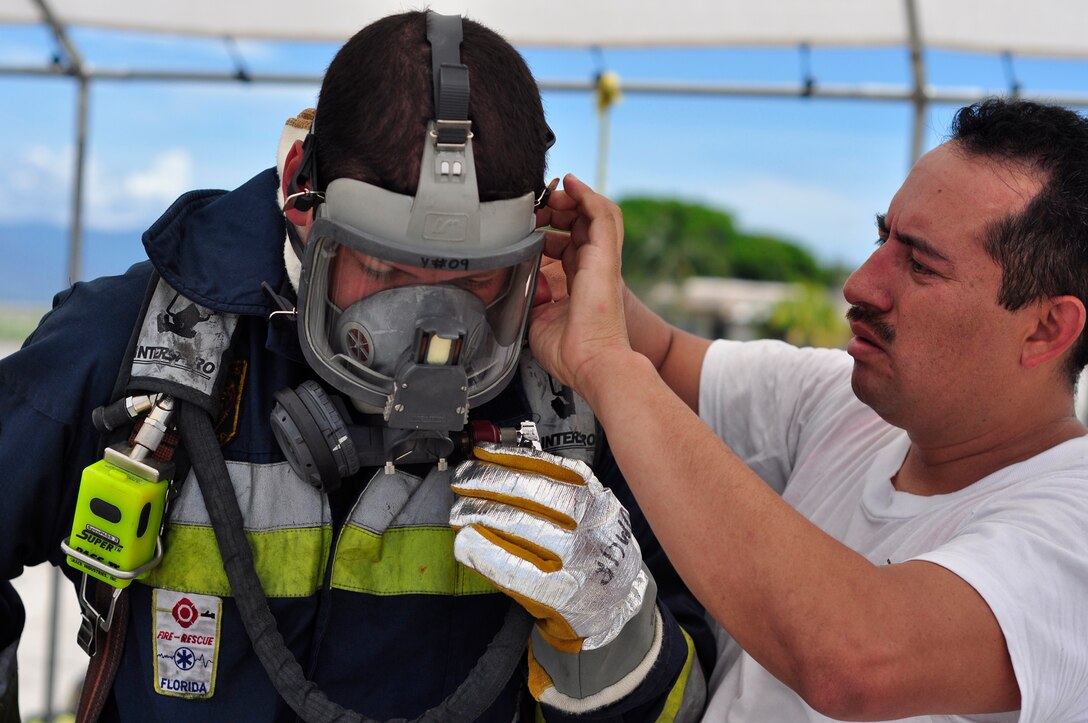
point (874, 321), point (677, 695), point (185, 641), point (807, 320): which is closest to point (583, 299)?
point (874, 321)

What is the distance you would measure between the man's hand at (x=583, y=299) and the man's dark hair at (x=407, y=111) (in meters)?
0.25

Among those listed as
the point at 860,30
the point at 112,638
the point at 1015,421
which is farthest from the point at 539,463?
the point at 860,30

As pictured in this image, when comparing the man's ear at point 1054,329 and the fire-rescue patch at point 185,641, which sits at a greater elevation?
the man's ear at point 1054,329

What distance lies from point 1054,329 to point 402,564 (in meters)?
1.40

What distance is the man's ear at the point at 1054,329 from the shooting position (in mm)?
2033

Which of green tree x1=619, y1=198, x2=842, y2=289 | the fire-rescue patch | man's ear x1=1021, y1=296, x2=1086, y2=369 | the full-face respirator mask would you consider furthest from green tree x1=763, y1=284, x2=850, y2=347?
the fire-rescue patch

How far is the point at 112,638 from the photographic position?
1781 mm

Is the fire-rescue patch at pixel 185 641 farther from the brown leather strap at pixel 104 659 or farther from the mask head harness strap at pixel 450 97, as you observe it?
the mask head harness strap at pixel 450 97

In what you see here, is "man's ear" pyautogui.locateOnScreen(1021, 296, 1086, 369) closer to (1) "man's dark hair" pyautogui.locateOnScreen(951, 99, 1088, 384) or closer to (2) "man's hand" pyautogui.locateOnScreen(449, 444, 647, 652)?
(1) "man's dark hair" pyautogui.locateOnScreen(951, 99, 1088, 384)

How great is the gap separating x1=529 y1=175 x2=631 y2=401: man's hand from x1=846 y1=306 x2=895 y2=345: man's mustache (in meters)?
0.60

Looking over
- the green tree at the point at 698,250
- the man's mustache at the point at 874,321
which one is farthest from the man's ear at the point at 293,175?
the green tree at the point at 698,250

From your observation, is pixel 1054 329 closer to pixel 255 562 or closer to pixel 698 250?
pixel 255 562

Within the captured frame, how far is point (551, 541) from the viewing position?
163cm

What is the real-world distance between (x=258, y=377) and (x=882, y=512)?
1.36 m
